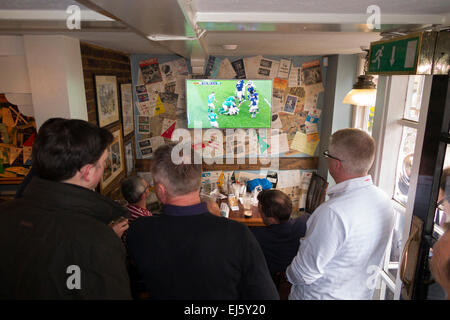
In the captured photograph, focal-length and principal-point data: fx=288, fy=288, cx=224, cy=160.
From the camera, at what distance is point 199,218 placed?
1025mm

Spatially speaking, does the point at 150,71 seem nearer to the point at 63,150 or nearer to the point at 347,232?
the point at 63,150

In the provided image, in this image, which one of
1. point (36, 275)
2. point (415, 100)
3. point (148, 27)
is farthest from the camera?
point (415, 100)

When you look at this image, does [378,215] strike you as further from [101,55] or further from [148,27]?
[101,55]

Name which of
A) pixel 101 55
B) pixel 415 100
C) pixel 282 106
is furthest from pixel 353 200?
pixel 282 106

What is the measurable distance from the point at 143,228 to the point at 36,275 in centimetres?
35

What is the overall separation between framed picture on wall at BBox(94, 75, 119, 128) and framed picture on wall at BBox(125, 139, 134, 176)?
56 cm

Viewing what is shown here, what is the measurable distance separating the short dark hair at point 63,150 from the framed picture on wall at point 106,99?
1.83 metres

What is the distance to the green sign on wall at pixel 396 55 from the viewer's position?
1.22 meters

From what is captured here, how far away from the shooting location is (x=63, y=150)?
2.96ft

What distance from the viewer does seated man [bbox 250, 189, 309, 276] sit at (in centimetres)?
205

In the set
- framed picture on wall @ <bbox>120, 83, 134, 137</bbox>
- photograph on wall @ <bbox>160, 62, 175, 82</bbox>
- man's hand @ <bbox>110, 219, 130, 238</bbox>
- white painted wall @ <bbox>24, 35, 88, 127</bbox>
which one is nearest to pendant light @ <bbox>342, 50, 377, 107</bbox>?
man's hand @ <bbox>110, 219, 130, 238</bbox>

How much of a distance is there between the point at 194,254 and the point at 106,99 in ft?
7.85
